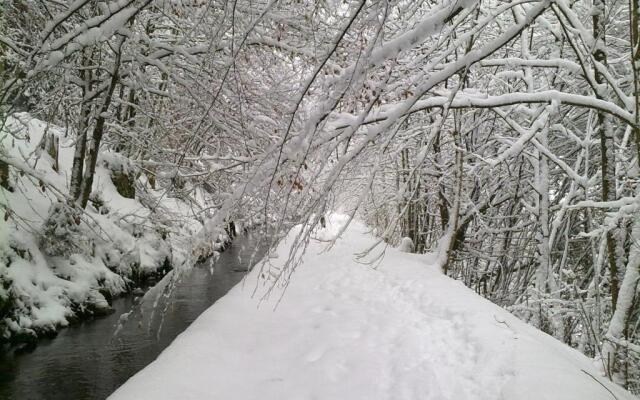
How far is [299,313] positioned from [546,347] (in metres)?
3.71

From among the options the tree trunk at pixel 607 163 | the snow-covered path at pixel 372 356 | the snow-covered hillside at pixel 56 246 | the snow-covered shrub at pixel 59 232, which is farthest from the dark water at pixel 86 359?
the tree trunk at pixel 607 163

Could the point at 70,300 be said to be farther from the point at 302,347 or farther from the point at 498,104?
the point at 498,104

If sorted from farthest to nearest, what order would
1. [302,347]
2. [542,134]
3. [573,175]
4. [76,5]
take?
[542,134] < [573,175] < [302,347] < [76,5]

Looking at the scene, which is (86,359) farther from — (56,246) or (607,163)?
(607,163)

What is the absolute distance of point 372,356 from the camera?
4.95m

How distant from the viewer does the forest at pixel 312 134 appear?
2709 millimetres

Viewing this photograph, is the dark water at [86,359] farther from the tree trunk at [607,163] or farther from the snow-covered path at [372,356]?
the tree trunk at [607,163]

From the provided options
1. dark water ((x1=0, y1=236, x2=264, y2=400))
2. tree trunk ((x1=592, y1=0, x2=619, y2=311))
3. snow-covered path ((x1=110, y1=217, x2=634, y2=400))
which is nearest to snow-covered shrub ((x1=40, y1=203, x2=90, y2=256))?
dark water ((x1=0, y1=236, x2=264, y2=400))

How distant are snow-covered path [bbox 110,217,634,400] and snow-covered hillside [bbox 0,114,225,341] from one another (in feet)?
4.91

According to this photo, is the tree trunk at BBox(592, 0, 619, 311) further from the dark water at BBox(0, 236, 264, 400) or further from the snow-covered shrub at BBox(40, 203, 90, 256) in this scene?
the snow-covered shrub at BBox(40, 203, 90, 256)

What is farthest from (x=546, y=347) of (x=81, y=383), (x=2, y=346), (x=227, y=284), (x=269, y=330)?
(x=227, y=284)

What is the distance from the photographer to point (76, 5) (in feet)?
8.84

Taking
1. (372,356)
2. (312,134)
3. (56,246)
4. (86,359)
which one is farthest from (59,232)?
(312,134)

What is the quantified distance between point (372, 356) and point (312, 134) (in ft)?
11.0
